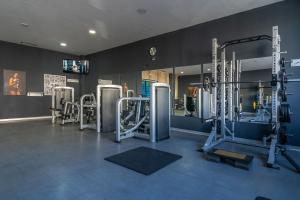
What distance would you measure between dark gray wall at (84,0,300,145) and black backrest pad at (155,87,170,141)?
1237mm

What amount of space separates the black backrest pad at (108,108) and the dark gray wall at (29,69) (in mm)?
4420

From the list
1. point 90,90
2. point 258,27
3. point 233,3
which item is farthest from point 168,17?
point 90,90

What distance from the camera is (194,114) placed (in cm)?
532

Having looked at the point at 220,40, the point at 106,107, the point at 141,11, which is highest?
the point at 141,11

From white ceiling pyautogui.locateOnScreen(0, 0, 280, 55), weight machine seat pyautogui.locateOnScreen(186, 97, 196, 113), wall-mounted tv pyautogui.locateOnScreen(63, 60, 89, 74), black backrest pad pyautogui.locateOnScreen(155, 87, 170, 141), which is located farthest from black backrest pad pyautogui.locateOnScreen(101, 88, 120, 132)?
wall-mounted tv pyautogui.locateOnScreen(63, 60, 89, 74)

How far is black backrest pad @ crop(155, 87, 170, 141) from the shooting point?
162 inches

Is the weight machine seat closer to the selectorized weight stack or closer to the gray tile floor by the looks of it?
the gray tile floor

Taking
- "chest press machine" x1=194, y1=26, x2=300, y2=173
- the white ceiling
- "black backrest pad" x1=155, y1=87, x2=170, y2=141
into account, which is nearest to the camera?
"chest press machine" x1=194, y1=26, x2=300, y2=173

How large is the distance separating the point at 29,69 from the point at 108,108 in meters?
4.82

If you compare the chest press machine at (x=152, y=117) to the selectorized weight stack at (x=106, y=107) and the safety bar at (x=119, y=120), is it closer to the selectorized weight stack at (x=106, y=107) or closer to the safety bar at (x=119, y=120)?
the safety bar at (x=119, y=120)

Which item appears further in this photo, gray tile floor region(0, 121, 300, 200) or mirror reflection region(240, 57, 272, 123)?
mirror reflection region(240, 57, 272, 123)

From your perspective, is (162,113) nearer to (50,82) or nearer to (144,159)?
(144,159)

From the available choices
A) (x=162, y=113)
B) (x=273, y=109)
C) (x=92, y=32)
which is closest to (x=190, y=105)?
(x=162, y=113)

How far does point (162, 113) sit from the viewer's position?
4.26 metres
